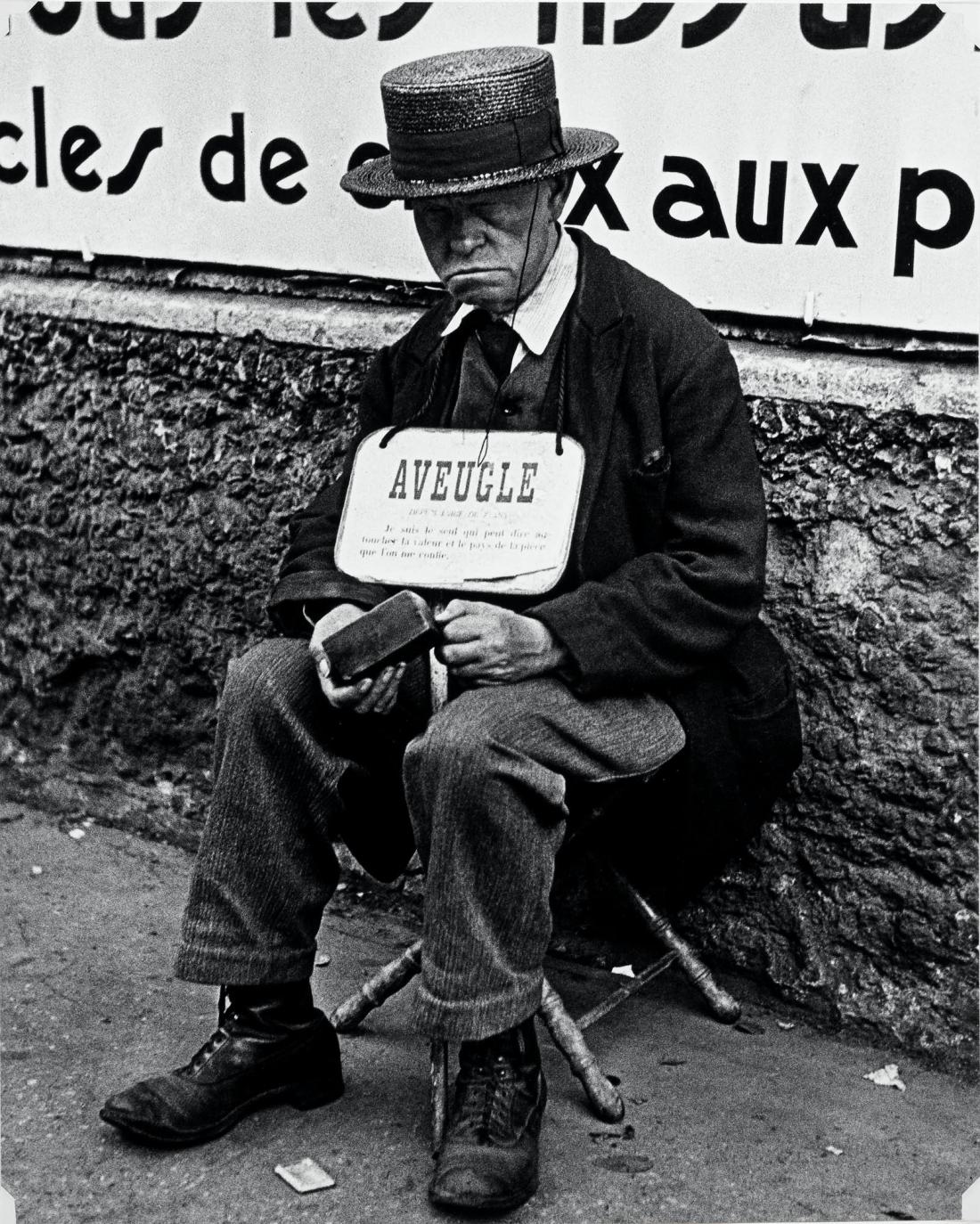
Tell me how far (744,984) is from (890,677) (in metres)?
0.73

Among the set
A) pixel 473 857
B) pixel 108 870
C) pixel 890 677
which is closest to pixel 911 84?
pixel 890 677

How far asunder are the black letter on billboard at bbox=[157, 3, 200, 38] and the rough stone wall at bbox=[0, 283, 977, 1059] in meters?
0.70

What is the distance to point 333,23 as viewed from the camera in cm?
359

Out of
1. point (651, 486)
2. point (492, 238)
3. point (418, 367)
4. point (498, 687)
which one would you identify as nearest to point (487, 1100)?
point (498, 687)

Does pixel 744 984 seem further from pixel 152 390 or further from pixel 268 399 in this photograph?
pixel 152 390

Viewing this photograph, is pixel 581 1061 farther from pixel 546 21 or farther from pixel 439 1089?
pixel 546 21

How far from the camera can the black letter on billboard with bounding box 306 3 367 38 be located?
3566 millimetres

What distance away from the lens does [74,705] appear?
4.33m

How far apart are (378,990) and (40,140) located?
2.29 meters

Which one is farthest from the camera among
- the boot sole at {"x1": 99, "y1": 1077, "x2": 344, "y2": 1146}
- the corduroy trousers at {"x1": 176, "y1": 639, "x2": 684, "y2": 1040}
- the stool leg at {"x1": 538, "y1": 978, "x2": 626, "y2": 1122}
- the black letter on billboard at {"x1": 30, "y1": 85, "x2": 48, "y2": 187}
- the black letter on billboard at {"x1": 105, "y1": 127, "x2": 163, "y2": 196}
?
the black letter on billboard at {"x1": 30, "y1": 85, "x2": 48, "y2": 187}

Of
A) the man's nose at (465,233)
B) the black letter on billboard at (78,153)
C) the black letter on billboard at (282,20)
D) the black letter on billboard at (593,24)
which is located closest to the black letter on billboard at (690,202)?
the black letter on billboard at (593,24)

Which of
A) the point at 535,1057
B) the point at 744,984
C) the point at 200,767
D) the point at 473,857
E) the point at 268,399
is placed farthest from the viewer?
the point at 200,767

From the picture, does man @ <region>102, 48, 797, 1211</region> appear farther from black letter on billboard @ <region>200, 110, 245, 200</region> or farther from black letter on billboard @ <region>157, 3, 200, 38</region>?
black letter on billboard @ <region>157, 3, 200, 38</region>

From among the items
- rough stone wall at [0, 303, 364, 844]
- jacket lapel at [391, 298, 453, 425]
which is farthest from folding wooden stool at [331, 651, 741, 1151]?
rough stone wall at [0, 303, 364, 844]
